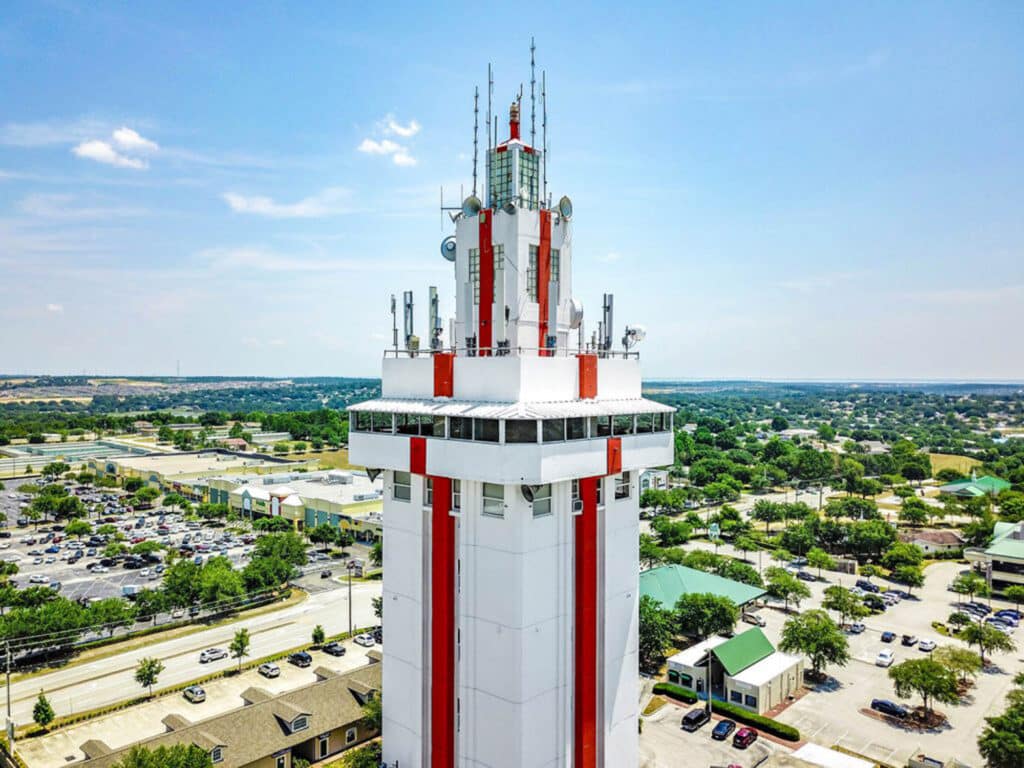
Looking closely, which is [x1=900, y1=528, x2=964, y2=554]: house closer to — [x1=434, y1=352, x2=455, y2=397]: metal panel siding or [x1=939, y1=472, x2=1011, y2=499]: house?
[x1=939, y1=472, x2=1011, y2=499]: house

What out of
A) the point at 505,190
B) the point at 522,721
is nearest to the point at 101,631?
the point at 522,721

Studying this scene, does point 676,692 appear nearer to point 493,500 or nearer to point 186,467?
point 493,500

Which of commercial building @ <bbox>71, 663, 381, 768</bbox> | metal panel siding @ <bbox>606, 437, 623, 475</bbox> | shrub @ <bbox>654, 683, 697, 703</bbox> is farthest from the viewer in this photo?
shrub @ <bbox>654, 683, 697, 703</bbox>

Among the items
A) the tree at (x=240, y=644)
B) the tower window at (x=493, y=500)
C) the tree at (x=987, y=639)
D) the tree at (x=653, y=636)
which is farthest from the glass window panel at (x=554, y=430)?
the tree at (x=987, y=639)

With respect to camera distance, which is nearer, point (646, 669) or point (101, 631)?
point (646, 669)

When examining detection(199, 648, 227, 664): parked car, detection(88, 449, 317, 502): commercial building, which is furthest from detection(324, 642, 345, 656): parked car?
detection(88, 449, 317, 502): commercial building

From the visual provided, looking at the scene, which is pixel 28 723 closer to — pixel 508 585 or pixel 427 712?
pixel 427 712

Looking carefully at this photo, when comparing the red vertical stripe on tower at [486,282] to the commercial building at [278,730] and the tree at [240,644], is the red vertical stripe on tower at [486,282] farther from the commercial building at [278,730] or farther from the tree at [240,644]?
the tree at [240,644]
